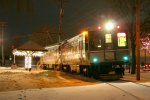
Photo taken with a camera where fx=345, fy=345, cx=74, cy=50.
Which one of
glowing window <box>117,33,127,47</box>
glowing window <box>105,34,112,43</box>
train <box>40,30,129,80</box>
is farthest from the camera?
glowing window <box>117,33,127,47</box>

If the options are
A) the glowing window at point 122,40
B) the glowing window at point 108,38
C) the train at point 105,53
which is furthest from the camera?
the glowing window at point 122,40

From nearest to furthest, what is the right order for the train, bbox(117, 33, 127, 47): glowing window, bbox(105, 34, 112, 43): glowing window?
the train
bbox(105, 34, 112, 43): glowing window
bbox(117, 33, 127, 47): glowing window

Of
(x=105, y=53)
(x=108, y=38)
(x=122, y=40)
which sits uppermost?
(x=108, y=38)

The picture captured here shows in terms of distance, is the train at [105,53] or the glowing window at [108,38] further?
the glowing window at [108,38]

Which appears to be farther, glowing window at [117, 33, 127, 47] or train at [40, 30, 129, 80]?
glowing window at [117, 33, 127, 47]

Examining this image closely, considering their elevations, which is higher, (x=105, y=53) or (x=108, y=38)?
(x=108, y=38)

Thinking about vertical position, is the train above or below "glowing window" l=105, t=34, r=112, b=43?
below

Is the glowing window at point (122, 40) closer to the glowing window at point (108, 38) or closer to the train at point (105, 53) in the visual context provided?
the train at point (105, 53)

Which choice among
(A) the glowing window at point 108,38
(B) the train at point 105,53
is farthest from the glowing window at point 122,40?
(A) the glowing window at point 108,38

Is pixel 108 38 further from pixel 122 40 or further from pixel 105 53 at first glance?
pixel 105 53

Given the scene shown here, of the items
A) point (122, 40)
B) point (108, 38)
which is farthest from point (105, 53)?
point (122, 40)

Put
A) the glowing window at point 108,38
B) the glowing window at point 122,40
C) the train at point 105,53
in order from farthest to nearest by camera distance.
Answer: the glowing window at point 122,40 < the glowing window at point 108,38 < the train at point 105,53

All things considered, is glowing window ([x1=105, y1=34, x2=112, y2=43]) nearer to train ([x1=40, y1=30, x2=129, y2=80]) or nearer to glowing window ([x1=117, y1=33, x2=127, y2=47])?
train ([x1=40, y1=30, x2=129, y2=80])

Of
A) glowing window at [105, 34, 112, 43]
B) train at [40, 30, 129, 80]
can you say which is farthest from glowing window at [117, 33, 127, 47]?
glowing window at [105, 34, 112, 43]
